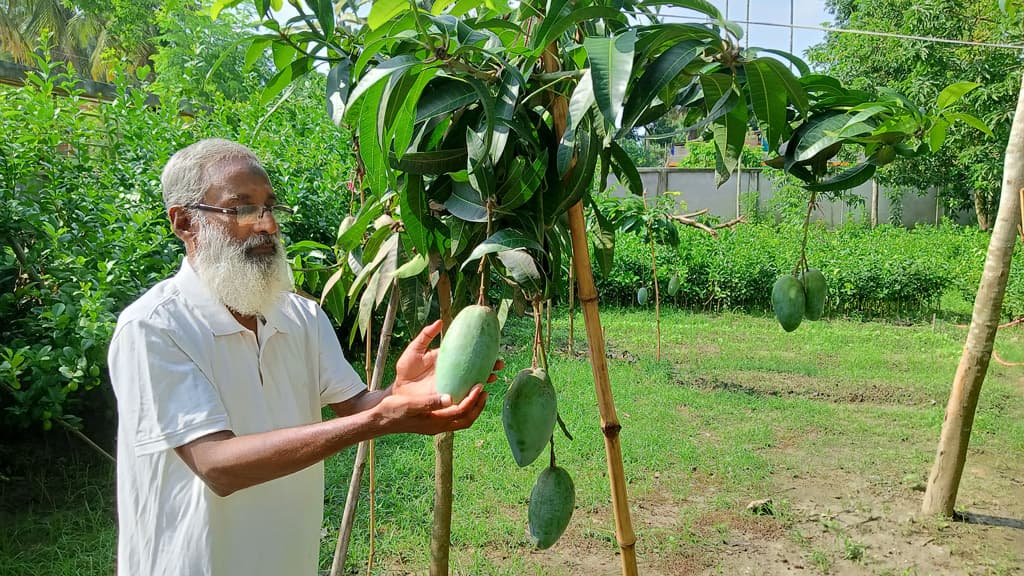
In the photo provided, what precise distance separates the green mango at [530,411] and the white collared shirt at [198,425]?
1.33 ft

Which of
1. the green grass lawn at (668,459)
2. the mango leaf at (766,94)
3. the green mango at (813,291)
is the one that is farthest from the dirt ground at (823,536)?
the mango leaf at (766,94)

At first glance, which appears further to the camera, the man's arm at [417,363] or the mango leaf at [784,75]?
the man's arm at [417,363]

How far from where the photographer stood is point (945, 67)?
9.08m

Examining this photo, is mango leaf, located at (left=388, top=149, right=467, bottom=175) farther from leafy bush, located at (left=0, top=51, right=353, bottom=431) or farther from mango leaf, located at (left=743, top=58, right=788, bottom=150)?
leafy bush, located at (left=0, top=51, right=353, bottom=431)

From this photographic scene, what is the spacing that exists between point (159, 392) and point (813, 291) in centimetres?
118

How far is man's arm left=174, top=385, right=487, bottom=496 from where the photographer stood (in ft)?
2.81

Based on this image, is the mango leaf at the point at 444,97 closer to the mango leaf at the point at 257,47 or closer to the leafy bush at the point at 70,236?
the mango leaf at the point at 257,47

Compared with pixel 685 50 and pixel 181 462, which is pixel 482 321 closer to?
pixel 685 50

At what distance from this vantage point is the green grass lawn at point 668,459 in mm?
2539

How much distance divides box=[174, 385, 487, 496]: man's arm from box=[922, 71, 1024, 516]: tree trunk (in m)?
2.28

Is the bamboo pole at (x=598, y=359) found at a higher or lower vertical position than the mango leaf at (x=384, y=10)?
lower

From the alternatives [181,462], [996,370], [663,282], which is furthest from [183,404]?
[663,282]

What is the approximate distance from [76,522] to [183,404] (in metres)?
2.12

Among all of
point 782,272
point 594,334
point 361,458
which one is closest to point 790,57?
point 594,334
